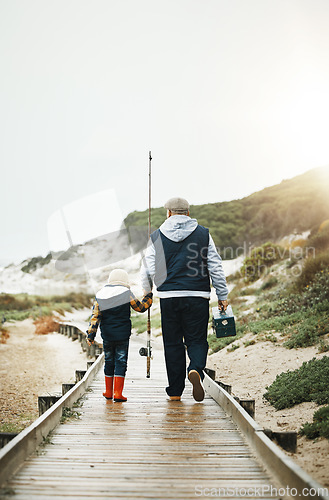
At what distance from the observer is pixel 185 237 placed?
5355mm

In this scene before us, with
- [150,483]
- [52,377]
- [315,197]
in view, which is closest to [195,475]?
[150,483]

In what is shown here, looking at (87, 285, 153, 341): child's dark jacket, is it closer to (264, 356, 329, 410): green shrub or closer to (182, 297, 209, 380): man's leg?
(182, 297, 209, 380): man's leg

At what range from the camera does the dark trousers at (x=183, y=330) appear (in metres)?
5.21

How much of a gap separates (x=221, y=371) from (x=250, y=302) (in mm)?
7990

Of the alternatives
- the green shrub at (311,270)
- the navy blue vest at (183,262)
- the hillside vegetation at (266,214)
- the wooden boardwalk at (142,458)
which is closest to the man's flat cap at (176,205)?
the navy blue vest at (183,262)

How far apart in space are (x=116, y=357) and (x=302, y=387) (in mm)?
2666

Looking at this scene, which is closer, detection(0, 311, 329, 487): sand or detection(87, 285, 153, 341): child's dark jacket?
detection(0, 311, 329, 487): sand

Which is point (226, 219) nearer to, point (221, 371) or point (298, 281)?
point (298, 281)

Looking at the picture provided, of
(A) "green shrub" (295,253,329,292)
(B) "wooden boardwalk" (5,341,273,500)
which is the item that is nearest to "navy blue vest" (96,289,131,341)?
(B) "wooden boardwalk" (5,341,273,500)

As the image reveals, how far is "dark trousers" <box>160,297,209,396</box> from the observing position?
5211 millimetres

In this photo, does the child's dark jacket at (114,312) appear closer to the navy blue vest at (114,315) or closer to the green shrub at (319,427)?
the navy blue vest at (114,315)

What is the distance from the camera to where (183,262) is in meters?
5.28

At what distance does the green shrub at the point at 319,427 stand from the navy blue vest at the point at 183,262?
5.53 ft

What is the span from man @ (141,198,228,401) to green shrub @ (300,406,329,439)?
1.08 m
